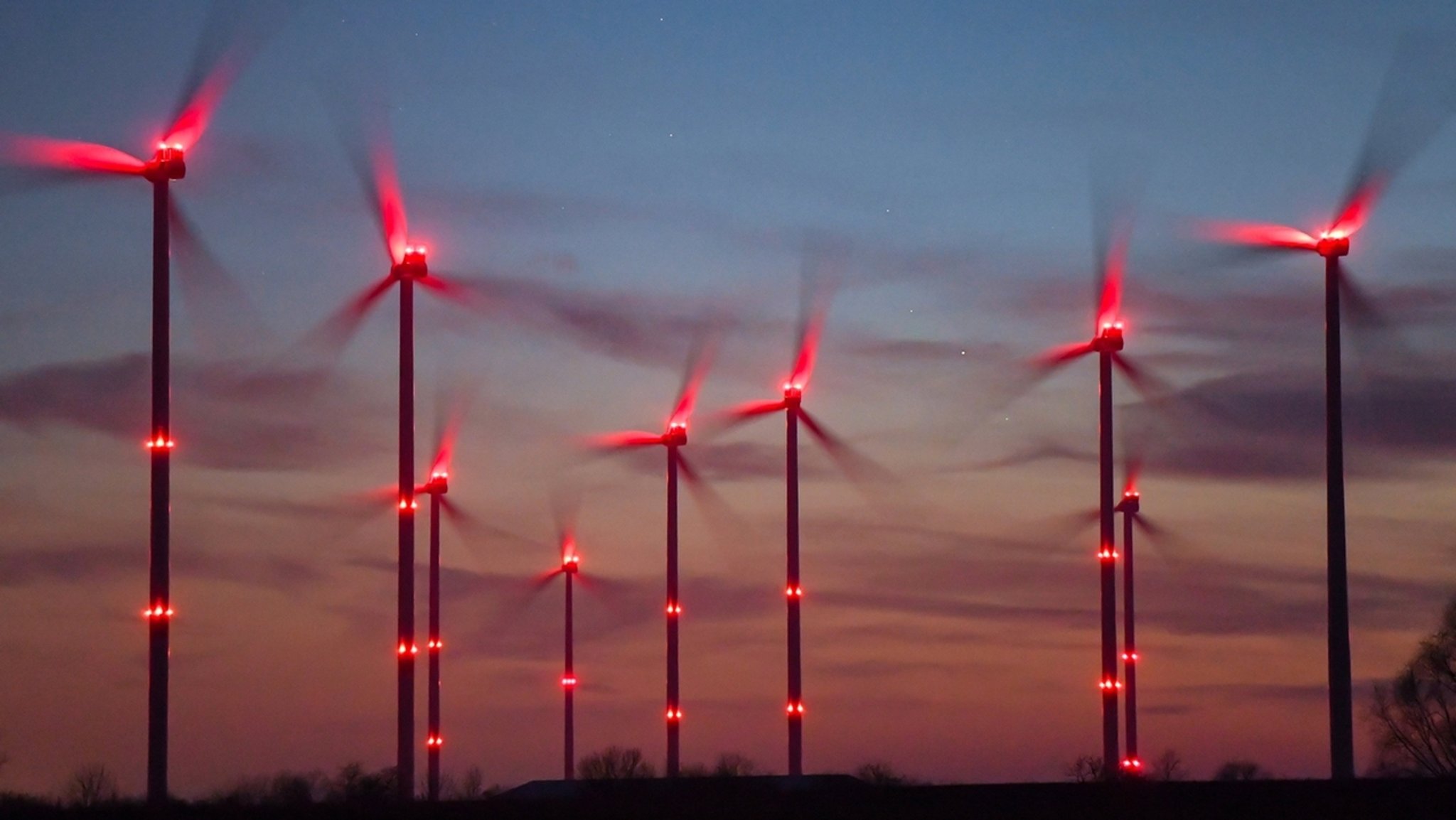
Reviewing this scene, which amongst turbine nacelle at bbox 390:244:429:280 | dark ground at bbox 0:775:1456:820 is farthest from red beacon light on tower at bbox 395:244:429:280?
dark ground at bbox 0:775:1456:820

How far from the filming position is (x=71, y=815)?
1816 inches

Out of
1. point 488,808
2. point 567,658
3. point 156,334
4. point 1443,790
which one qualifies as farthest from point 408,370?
point 567,658

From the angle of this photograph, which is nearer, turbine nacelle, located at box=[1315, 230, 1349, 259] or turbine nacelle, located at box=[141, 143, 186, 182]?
turbine nacelle, located at box=[141, 143, 186, 182]

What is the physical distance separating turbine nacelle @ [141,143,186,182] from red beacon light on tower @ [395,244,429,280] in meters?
13.2

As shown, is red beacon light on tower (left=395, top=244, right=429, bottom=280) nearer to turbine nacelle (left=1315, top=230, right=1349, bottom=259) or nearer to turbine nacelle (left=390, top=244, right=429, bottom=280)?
turbine nacelle (left=390, top=244, right=429, bottom=280)

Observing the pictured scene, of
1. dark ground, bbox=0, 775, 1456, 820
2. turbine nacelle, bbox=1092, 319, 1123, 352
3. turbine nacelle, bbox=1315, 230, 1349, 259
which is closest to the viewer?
dark ground, bbox=0, 775, 1456, 820

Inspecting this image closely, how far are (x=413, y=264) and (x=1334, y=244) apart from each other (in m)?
28.7

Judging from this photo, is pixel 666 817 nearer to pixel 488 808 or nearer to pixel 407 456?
pixel 488 808

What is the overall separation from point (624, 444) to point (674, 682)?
53.8ft

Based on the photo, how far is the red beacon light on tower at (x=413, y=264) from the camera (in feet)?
247

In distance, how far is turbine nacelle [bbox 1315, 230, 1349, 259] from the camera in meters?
67.3

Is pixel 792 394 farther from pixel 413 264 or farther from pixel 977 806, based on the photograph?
pixel 977 806

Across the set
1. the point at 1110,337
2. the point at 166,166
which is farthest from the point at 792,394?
the point at 166,166

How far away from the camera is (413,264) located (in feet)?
247
